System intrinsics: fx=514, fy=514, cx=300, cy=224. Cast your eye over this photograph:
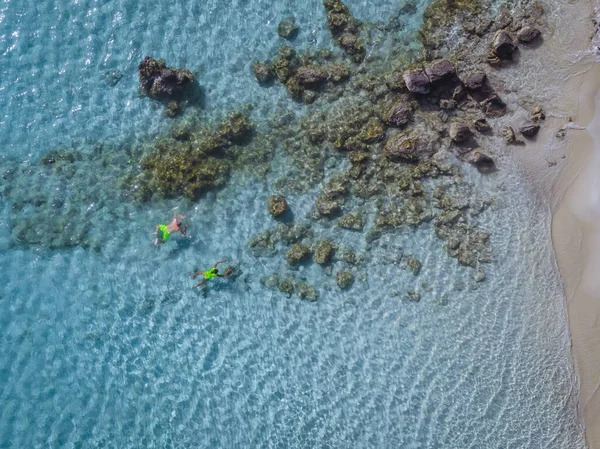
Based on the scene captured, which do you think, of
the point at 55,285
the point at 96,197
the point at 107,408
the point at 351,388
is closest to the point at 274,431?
the point at 351,388

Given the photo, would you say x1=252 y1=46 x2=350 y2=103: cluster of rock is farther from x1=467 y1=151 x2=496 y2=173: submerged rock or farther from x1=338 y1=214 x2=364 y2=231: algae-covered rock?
x1=467 y1=151 x2=496 y2=173: submerged rock

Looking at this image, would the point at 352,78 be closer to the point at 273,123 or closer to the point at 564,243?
the point at 273,123

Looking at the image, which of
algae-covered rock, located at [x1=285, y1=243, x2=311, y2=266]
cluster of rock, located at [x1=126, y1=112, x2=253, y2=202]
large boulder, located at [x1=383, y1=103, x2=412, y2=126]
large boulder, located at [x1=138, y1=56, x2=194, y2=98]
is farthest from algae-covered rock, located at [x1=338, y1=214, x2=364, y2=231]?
large boulder, located at [x1=138, y1=56, x2=194, y2=98]

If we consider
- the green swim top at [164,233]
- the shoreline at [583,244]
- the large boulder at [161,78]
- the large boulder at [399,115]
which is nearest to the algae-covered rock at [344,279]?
the large boulder at [399,115]

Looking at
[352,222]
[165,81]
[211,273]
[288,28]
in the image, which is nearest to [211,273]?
[211,273]

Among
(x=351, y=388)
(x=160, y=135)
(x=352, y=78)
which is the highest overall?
(x=352, y=78)

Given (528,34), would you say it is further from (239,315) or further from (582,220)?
(239,315)
